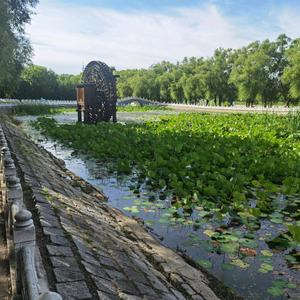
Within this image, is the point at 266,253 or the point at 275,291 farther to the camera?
the point at 266,253

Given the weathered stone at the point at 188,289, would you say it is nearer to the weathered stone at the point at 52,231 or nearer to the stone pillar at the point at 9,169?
the weathered stone at the point at 52,231

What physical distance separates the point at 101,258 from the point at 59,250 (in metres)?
0.53

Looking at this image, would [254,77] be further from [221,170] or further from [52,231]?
[52,231]

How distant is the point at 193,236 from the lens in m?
5.66

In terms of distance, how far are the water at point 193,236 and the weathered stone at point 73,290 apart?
211 centimetres

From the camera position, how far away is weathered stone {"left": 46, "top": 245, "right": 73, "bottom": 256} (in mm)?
3539

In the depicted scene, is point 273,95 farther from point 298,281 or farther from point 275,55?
point 298,281

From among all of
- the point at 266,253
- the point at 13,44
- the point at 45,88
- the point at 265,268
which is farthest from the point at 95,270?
the point at 45,88

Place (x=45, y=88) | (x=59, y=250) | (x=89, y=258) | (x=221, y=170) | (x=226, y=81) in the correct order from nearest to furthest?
(x=59, y=250), (x=89, y=258), (x=221, y=170), (x=226, y=81), (x=45, y=88)

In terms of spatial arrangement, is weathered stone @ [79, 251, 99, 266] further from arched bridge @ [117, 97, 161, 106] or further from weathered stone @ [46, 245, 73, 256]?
arched bridge @ [117, 97, 161, 106]

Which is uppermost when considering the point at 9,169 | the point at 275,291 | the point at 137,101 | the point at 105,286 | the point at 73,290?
the point at 137,101

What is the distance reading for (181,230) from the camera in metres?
6.00

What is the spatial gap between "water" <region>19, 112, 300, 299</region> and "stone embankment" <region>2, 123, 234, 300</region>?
30 cm

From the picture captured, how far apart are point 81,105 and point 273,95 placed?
3300 cm
